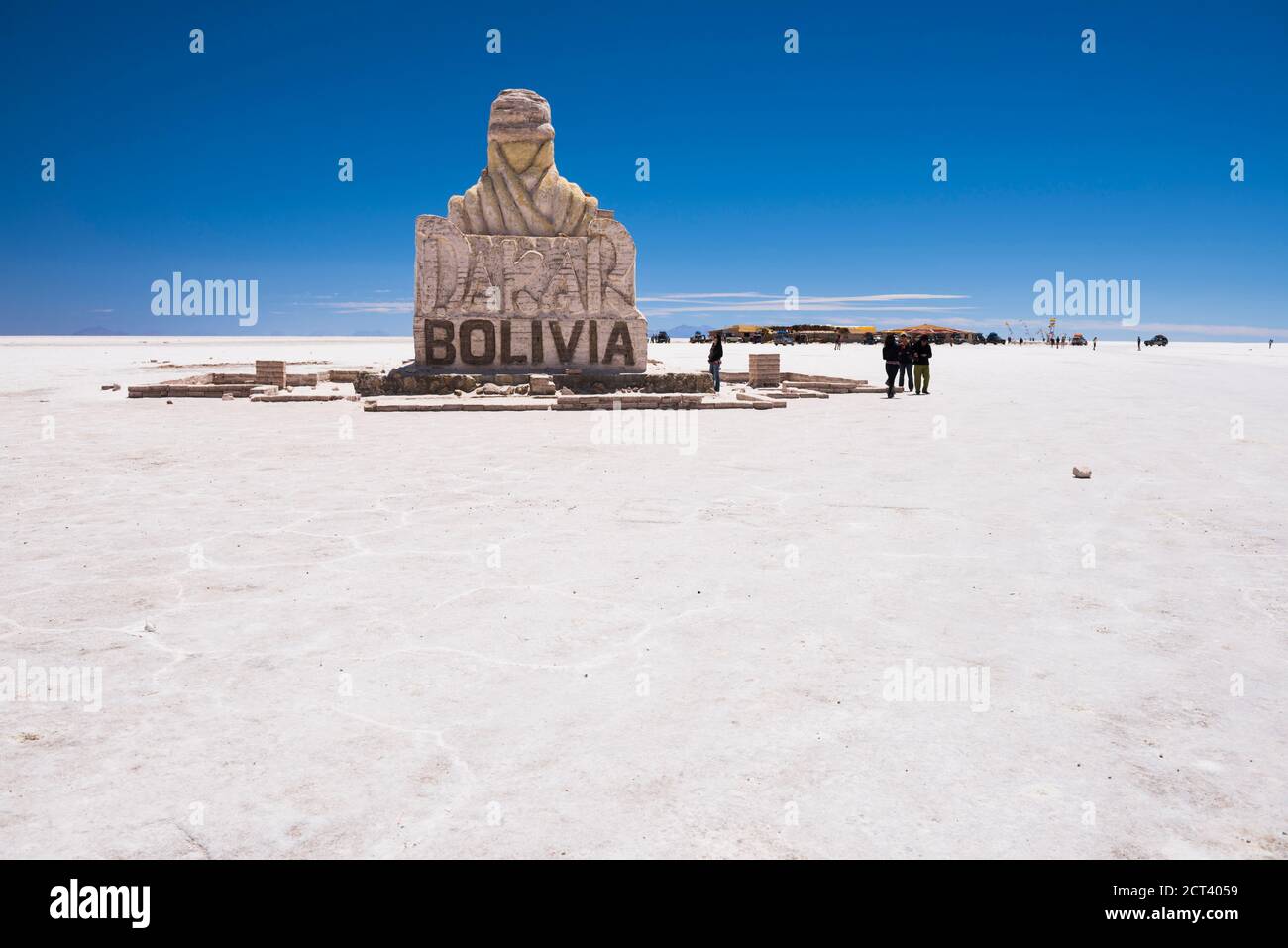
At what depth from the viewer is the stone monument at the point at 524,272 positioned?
17.2 meters

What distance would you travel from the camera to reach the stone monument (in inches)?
678

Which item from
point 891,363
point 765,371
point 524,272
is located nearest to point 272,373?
point 524,272

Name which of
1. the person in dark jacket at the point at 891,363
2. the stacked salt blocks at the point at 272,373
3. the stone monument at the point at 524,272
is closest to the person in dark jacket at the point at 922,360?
the person in dark jacket at the point at 891,363

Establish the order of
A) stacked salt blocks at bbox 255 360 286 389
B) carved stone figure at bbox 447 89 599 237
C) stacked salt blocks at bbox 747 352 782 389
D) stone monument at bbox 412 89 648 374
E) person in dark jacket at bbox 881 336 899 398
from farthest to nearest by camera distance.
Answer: stacked salt blocks at bbox 747 352 782 389 < stacked salt blocks at bbox 255 360 286 389 < carved stone figure at bbox 447 89 599 237 < stone monument at bbox 412 89 648 374 < person in dark jacket at bbox 881 336 899 398

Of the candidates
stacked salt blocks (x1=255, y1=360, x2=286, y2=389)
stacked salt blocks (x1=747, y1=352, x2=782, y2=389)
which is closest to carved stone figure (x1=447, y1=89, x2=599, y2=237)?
stacked salt blocks (x1=747, y1=352, x2=782, y2=389)

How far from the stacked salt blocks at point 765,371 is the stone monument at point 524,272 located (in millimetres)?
2619

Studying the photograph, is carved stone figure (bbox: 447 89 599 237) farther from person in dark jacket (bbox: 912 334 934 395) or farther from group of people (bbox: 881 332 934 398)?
person in dark jacket (bbox: 912 334 934 395)

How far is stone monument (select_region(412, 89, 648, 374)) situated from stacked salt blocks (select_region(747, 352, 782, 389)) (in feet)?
8.59

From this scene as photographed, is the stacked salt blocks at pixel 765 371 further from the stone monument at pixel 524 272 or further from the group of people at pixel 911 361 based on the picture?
the stone monument at pixel 524 272

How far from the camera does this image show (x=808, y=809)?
248 centimetres

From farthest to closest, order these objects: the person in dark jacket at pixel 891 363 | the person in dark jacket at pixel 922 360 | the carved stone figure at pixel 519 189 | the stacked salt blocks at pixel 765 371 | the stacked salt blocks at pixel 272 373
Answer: the stacked salt blocks at pixel 765 371, the stacked salt blocks at pixel 272 373, the carved stone figure at pixel 519 189, the person in dark jacket at pixel 922 360, the person in dark jacket at pixel 891 363
